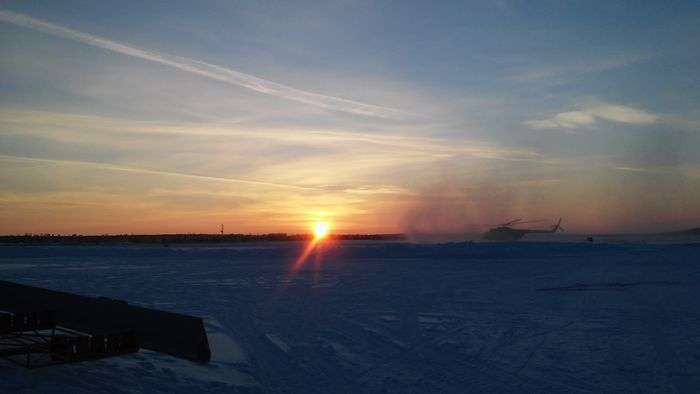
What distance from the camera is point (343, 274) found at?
23.2 meters

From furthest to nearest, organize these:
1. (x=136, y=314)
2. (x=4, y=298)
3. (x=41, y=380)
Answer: (x=4, y=298)
(x=136, y=314)
(x=41, y=380)

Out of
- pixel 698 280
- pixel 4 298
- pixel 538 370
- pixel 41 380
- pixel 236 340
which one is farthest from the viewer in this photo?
pixel 698 280

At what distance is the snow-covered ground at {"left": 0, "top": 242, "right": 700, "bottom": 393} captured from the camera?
766 centimetres

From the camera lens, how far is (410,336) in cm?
1066

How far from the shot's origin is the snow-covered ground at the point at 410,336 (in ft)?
25.1

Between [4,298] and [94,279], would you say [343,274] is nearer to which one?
[94,279]

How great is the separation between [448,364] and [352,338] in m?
2.43

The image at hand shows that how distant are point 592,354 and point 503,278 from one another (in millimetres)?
12581

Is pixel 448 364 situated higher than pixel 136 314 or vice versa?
pixel 136 314

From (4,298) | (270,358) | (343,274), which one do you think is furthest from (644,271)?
(4,298)

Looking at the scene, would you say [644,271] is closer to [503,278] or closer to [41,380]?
[503,278]

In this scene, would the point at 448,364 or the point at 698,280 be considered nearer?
the point at 448,364

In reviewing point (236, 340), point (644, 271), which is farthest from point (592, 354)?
point (644, 271)

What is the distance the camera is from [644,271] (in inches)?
943
